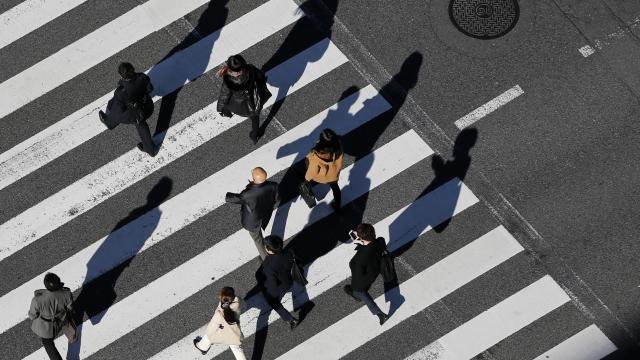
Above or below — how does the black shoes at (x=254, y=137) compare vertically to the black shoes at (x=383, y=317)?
above

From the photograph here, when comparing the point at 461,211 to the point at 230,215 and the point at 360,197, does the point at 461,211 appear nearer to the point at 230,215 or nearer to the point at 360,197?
the point at 360,197

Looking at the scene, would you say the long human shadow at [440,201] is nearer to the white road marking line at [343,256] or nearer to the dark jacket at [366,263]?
the white road marking line at [343,256]

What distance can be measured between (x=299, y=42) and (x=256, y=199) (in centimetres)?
352

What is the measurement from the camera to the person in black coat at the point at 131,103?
38.0ft

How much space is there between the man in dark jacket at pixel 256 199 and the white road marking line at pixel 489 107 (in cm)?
351

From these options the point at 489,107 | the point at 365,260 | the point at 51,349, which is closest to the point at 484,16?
the point at 489,107

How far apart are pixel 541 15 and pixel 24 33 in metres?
8.47

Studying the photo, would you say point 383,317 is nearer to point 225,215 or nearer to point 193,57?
point 225,215

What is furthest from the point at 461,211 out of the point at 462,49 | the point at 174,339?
the point at 174,339

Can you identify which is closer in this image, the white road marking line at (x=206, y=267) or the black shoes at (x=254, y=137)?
the white road marking line at (x=206, y=267)

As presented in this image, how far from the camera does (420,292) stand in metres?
12.5

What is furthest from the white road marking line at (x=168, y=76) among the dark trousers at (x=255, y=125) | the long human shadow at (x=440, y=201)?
the long human shadow at (x=440, y=201)

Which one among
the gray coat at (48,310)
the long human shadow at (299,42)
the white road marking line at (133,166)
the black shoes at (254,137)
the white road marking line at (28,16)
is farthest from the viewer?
the white road marking line at (28,16)

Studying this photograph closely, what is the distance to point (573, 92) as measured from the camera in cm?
1341
